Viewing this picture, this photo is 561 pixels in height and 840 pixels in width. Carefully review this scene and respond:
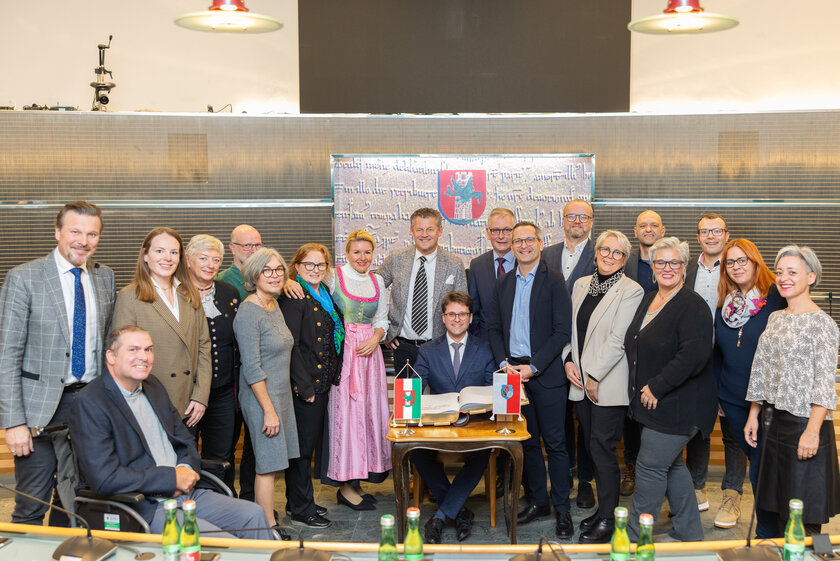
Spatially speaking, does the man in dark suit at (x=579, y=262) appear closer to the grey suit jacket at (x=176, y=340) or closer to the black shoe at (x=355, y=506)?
the black shoe at (x=355, y=506)

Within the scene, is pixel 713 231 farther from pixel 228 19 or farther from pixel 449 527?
pixel 228 19

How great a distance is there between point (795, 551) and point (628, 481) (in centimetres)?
296

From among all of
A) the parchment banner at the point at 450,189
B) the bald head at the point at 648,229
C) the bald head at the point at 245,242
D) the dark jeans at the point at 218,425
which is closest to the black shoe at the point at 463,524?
the dark jeans at the point at 218,425

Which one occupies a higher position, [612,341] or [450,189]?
[450,189]

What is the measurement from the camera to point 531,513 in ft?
15.1

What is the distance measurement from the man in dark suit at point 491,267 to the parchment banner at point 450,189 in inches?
56.8

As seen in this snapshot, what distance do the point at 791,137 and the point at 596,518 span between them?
364cm

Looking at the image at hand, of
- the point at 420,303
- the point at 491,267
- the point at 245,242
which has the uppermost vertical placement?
the point at 245,242

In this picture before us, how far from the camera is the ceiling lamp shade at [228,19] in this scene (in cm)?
411

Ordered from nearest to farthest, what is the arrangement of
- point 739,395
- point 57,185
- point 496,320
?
point 739,395 < point 496,320 < point 57,185

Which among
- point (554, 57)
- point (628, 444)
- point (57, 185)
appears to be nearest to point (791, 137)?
point (554, 57)

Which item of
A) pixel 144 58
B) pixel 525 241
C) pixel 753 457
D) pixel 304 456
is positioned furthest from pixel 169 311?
pixel 144 58

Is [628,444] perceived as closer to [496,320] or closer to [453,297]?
[496,320]

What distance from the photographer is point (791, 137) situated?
6.30 metres
